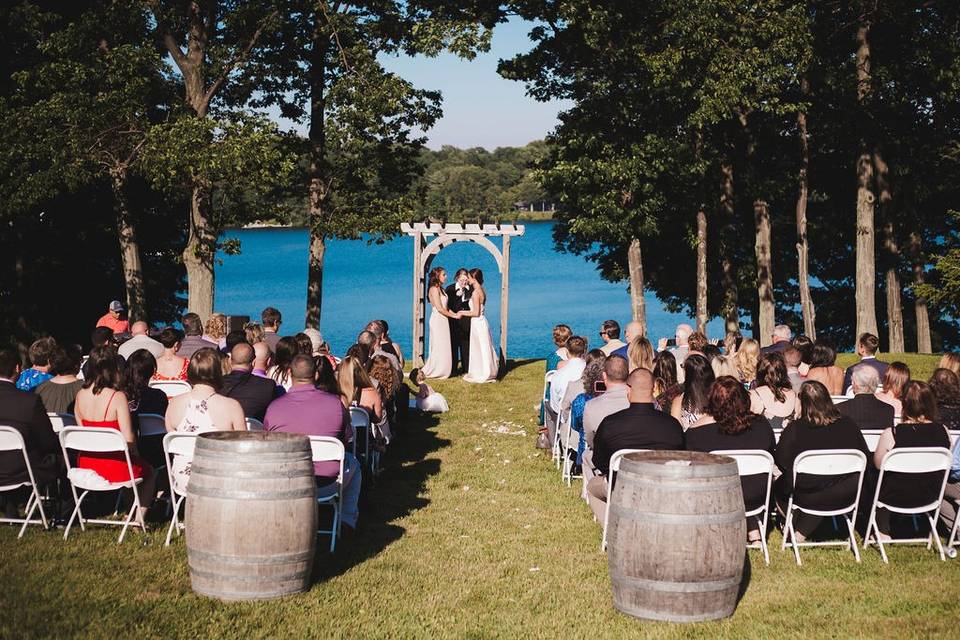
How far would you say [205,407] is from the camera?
7.93 m

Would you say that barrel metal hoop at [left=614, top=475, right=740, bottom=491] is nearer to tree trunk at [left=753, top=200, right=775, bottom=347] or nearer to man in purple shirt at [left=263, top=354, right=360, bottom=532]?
man in purple shirt at [left=263, top=354, right=360, bottom=532]

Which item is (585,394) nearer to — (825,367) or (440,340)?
(825,367)

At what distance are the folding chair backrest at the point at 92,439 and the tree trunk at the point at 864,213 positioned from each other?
19789 millimetres

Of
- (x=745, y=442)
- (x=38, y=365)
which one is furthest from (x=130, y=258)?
(x=745, y=442)

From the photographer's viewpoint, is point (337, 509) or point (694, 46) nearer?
point (337, 509)

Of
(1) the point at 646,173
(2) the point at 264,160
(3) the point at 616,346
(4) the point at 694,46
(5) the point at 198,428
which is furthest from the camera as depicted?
(1) the point at 646,173

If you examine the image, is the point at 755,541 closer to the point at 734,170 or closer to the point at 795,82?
the point at 795,82

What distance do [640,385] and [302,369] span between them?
257 centimetres

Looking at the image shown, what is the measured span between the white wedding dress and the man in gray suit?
9.10 meters

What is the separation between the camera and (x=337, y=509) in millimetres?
8125

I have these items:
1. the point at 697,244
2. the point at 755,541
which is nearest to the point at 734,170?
the point at 697,244

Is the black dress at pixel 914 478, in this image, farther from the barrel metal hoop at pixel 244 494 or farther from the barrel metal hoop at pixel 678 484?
the barrel metal hoop at pixel 244 494

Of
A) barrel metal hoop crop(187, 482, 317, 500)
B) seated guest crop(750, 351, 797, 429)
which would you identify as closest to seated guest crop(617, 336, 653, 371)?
seated guest crop(750, 351, 797, 429)

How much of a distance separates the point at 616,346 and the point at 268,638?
7.38 m
